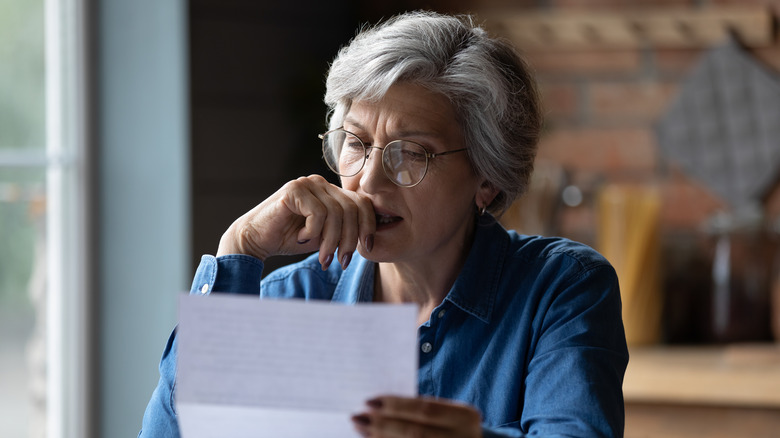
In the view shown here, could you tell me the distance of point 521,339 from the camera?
1223mm

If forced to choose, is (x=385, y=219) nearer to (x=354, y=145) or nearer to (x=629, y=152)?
(x=354, y=145)

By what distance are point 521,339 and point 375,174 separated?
302 millimetres

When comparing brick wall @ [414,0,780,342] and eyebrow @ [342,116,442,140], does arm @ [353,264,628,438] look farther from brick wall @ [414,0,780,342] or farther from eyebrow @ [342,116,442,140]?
brick wall @ [414,0,780,342]

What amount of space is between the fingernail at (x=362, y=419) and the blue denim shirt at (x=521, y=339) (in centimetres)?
30

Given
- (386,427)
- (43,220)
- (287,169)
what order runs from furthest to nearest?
(287,169), (43,220), (386,427)

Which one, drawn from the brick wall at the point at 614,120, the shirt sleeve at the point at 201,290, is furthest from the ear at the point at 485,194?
the brick wall at the point at 614,120

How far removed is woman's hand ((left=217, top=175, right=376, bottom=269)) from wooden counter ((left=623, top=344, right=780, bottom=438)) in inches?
37.1

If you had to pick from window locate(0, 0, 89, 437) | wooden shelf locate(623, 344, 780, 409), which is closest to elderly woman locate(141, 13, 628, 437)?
wooden shelf locate(623, 344, 780, 409)

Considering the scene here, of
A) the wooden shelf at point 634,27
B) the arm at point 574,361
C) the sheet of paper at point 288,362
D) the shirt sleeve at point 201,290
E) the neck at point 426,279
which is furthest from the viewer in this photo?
the wooden shelf at point 634,27

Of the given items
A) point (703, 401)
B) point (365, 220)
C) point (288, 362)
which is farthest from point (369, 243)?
point (703, 401)

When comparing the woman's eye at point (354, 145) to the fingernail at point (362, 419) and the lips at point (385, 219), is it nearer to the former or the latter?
the lips at point (385, 219)

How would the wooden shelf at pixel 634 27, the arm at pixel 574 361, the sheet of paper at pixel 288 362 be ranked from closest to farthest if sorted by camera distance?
the sheet of paper at pixel 288 362 < the arm at pixel 574 361 < the wooden shelf at pixel 634 27

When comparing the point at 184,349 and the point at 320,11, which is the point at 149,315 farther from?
the point at 184,349

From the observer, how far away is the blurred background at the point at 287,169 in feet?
6.47
